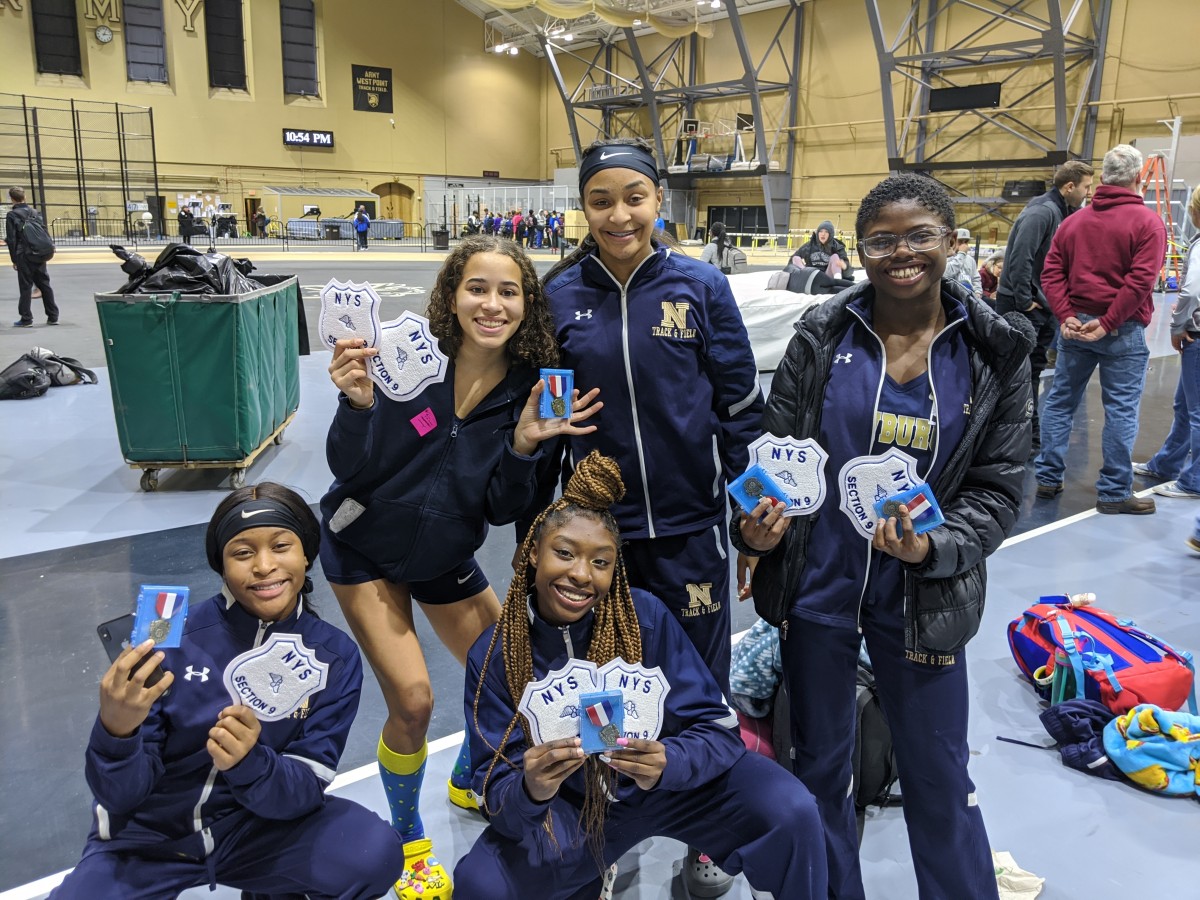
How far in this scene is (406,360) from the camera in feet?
6.20

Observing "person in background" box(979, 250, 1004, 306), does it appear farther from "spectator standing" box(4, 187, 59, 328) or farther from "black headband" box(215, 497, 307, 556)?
"spectator standing" box(4, 187, 59, 328)

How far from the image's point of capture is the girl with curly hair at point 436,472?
1939 millimetres

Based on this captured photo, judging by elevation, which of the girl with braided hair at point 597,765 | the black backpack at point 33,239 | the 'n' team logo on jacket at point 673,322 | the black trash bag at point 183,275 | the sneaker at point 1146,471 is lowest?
the sneaker at point 1146,471

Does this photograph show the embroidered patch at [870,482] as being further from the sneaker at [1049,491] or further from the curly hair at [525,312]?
the sneaker at [1049,491]

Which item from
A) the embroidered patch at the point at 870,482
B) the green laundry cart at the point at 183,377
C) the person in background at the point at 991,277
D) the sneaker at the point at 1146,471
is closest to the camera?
the embroidered patch at the point at 870,482

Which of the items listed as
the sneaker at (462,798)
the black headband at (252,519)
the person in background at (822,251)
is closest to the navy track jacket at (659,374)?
the black headband at (252,519)

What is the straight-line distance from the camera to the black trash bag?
4.66 meters

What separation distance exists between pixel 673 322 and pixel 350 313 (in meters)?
0.75

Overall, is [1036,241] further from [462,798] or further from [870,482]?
[462,798]

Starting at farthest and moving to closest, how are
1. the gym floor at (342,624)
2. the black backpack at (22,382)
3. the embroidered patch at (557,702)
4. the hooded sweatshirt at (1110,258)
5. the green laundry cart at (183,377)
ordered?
the black backpack at (22,382), the green laundry cart at (183,377), the hooded sweatshirt at (1110,258), the gym floor at (342,624), the embroidered patch at (557,702)

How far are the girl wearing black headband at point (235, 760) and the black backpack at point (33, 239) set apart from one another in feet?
33.4

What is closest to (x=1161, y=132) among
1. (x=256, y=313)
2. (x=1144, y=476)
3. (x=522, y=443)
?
(x=1144, y=476)

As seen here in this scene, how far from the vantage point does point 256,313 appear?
197 inches

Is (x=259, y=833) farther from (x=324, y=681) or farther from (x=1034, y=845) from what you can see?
(x=1034, y=845)
